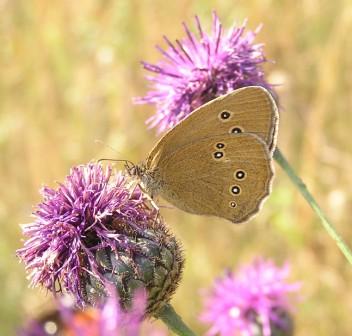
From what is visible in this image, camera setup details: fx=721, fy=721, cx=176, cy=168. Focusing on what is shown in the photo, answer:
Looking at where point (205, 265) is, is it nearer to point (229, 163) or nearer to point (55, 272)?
point (229, 163)

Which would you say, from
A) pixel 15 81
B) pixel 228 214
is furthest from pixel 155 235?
pixel 15 81

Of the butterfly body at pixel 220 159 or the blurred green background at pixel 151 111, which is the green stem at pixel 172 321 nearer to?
the butterfly body at pixel 220 159

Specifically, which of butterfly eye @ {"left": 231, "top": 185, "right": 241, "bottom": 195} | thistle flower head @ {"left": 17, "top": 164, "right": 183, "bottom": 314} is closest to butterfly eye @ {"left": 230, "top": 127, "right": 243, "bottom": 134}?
butterfly eye @ {"left": 231, "top": 185, "right": 241, "bottom": 195}

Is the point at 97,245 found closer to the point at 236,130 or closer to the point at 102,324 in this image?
the point at 236,130

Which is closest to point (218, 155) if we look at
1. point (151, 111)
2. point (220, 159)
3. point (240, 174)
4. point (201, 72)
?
point (220, 159)

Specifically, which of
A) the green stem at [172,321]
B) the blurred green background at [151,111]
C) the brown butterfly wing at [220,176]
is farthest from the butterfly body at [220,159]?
the blurred green background at [151,111]

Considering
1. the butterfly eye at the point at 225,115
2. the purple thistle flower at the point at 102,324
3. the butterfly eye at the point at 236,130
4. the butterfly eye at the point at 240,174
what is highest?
the purple thistle flower at the point at 102,324
